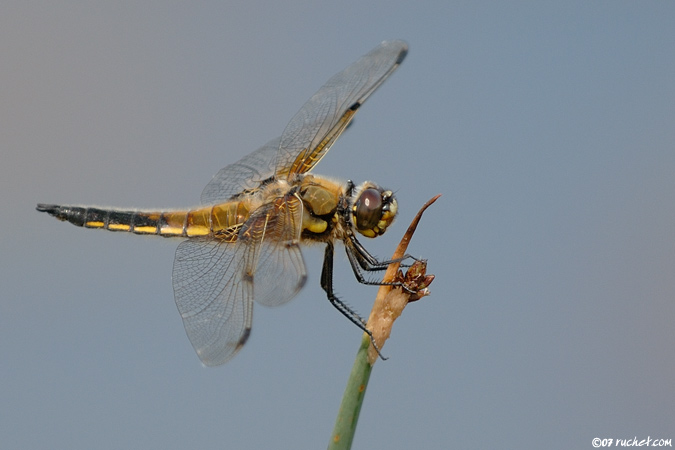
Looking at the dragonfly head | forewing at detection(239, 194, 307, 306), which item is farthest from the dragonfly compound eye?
forewing at detection(239, 194, 307, 306)

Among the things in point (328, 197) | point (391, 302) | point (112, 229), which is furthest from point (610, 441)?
point (112, 229)

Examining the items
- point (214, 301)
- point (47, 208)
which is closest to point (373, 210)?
point (214, 301)

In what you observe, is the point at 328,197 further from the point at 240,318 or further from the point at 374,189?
the point at 240,318

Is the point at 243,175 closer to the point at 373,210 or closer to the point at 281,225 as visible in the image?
the point at 281,225

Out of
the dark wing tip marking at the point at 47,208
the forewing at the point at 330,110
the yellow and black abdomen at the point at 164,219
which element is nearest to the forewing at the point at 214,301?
the yellow and black abdomen at the point at 164,219

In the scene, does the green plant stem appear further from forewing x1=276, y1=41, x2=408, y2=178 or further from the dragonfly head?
forewing x1=276, y1=41, x2=408, y2=178

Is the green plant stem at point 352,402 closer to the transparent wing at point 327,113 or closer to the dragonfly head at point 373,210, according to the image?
the dragonfly head at point 373,210
